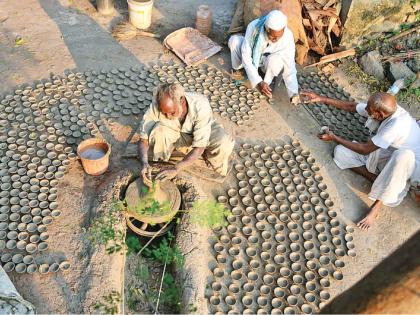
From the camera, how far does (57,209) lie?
4434mm

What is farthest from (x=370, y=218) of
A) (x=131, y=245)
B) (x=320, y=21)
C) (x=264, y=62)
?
(x=320, y=21)

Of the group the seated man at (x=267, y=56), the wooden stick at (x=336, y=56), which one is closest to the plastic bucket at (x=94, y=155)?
the seated man at (x=267, y=56)

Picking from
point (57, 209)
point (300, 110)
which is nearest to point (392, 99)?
point (300, 110)

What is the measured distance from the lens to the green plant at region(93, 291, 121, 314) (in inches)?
146

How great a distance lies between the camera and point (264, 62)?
5.93 m

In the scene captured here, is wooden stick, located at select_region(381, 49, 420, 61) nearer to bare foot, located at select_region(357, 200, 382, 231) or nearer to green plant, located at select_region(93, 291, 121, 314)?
bare foot, located at select_region(357, 200, 382, 231)

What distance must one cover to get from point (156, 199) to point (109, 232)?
514 millimetres

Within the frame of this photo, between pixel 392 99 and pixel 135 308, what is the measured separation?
320 cm

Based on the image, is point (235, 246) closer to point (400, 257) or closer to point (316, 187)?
point (316, 187)

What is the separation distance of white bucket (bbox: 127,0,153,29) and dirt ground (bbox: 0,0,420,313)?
0.67 ft

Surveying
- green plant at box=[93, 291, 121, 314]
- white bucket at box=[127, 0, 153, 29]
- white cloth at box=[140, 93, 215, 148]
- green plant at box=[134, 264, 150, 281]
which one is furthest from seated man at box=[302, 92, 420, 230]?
white bucket at box=[127, 0, 153, 29]

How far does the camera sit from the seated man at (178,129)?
158 inches

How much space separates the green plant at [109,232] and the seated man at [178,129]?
1.61 ft

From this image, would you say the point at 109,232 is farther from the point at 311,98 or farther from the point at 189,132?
the point at 311,98
